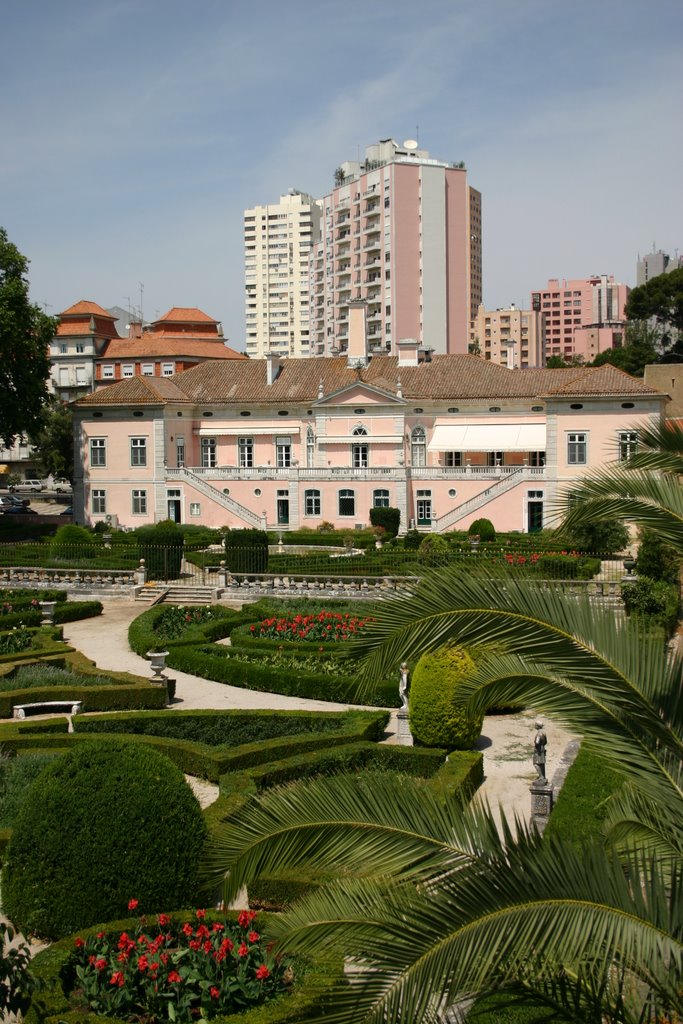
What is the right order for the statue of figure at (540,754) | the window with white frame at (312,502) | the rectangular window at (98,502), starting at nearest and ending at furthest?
the statue of figure at (540,754)
the window with white frame at (312,502)
the rectangular window at (98,502)

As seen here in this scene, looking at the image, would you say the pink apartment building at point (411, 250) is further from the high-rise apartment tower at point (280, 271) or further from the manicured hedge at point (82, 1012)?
the manicured hedge at point (82, 1012)

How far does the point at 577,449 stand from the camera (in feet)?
138

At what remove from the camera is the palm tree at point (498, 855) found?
4930 millimetres

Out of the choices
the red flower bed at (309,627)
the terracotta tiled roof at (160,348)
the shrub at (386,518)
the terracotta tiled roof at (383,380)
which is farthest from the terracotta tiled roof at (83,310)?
the red flower bed at (309,627)

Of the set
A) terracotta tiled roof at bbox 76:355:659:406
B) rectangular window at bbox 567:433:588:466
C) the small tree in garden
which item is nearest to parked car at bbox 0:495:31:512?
terracotta tiled roof at bbox 76:355:659:406

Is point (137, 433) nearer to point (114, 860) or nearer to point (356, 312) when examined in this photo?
point (356, 312)

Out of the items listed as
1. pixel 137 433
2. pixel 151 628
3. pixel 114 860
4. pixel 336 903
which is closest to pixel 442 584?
pixel 336 903

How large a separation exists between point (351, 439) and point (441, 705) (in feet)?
107

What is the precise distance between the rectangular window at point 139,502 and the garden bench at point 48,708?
29700mm

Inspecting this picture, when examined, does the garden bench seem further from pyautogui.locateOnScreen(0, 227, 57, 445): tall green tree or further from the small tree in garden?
pyautogui.locateOnScreen(0, 227, 57, 445): tall green tree

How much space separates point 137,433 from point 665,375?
2303cm

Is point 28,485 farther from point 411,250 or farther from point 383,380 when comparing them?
point 383,380

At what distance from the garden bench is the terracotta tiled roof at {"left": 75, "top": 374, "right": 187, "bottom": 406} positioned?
30316 mm

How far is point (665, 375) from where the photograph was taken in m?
49.2
